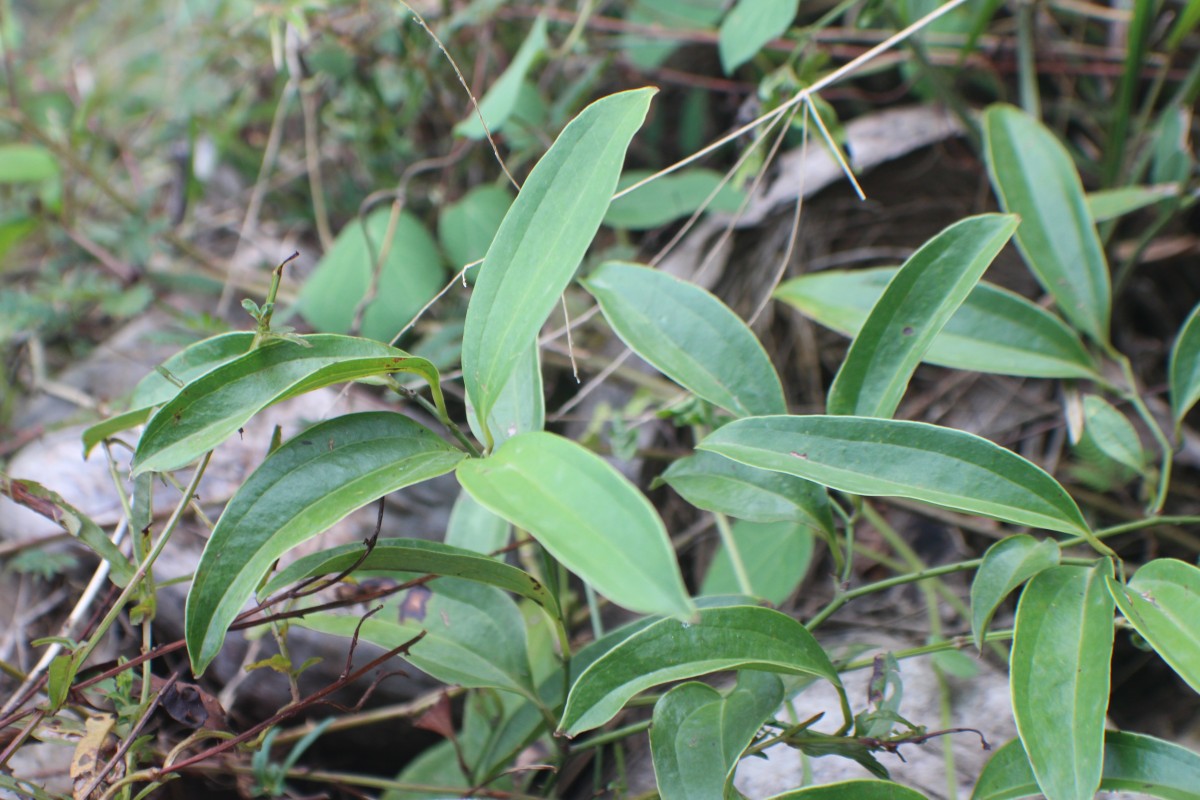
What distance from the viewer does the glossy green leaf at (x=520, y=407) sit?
59cm

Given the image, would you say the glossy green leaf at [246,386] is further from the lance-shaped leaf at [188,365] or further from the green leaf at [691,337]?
the green leaf at [691,337]

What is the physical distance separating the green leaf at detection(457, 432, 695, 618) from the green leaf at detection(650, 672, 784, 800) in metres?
0.23

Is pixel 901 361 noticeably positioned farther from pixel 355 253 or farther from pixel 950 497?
pixel 355 253

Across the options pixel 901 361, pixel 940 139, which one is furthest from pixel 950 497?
pixel 940 139

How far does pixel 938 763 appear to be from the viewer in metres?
0.74

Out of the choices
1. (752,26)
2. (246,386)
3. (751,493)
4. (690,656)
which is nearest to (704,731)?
(690,656)

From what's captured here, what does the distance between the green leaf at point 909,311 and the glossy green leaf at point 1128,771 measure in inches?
9.8

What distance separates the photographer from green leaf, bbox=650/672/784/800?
0.53 meters

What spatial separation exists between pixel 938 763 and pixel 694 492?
0.37m

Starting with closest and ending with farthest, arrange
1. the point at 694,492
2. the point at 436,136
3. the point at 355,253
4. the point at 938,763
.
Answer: the point at 694,492, the point at 938,763, the point at 355,253, the point at 436,136

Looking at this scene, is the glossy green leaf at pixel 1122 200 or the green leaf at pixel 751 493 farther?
the glossy green leaf at pixel 1122 200

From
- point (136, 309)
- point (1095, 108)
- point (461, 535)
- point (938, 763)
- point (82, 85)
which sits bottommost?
point (938, 763)

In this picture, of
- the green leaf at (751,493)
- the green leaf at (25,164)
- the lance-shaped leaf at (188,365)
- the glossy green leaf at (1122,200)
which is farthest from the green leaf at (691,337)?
the green leaf at (25,164)

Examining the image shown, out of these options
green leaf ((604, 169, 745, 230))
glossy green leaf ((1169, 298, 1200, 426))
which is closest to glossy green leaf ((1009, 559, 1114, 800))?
glossy green leaf ((1169, 298, 1200, 426))
